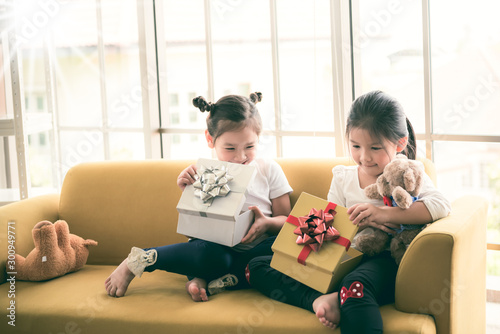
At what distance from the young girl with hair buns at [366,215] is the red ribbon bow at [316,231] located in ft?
0.20

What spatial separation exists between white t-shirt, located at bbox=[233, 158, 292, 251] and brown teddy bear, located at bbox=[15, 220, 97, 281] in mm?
655

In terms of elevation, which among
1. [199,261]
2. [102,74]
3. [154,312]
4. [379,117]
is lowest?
[154,312]

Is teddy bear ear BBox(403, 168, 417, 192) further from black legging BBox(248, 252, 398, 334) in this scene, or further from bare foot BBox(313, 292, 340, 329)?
bare foot BBox(313, 292, 340, 329)

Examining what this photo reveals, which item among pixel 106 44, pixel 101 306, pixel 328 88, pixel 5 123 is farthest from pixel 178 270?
pixel 106 44

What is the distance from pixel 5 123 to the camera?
2.48m

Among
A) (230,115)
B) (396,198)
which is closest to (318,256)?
(396,198)

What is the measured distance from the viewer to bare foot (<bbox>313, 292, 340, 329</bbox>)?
140 cm

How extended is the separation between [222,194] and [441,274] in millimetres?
A: 702

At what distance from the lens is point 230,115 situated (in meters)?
1.87

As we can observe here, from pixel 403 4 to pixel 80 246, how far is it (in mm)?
1547

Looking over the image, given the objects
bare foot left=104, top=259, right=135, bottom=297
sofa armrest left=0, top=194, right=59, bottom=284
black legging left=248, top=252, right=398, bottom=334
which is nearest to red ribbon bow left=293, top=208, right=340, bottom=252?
black legging left=248, top=252, right=398, bottom=334

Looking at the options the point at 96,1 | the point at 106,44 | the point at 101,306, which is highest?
the point at 96,1

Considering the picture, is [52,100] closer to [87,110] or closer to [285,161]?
[87,110]

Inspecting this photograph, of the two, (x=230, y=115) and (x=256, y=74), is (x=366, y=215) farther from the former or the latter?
(x=256, y=74)
